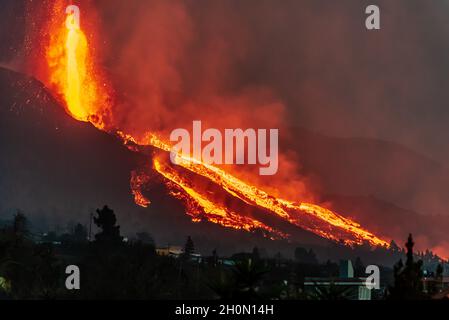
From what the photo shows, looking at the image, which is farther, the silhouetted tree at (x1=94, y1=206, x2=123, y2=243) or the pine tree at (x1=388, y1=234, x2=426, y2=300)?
the silhouetted tree at (x1=94, y1=206, x2=123, y2=243)

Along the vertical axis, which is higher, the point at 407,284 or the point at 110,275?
the point at 110,275

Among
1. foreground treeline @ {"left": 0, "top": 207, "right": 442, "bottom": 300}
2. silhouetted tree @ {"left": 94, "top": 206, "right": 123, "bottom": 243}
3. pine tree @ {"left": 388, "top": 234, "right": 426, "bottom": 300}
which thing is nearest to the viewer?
pine tree @ {"left": 388, "top": 234, "right": 426, "bottom": 300}

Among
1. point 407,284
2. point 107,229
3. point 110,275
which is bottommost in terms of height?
point 407,284

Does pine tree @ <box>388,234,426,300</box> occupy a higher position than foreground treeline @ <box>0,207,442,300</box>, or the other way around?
foreground treeline @ <box>0,207,442,300</box>

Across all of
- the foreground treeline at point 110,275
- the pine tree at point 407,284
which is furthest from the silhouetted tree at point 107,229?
the pine tree at point 407,284

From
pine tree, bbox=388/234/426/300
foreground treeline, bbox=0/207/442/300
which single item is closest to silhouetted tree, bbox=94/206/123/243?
foreground treeline, bbox=0/207/442/300

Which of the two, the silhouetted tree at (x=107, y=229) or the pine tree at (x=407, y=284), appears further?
the silhouetted tree at (x=107, y=229)

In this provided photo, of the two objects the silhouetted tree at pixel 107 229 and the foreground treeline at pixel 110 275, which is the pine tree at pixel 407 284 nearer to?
the foreground treeline at pixel 110 275

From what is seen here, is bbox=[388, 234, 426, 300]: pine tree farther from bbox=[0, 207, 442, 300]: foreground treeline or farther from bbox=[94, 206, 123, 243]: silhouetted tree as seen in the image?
bbox=[94, 206, 123, 243]: silhouetted tree

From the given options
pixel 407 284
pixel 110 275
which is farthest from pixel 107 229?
pixel 407 284

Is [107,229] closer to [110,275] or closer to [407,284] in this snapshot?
[110,275]
